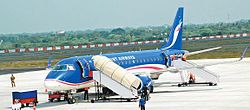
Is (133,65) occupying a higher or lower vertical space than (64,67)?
lower

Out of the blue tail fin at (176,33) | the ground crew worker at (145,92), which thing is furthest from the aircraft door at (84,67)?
the blue tail fin at (176,33)

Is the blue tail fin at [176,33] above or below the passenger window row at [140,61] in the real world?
above

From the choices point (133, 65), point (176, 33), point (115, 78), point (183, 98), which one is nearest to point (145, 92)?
point (115, 78)

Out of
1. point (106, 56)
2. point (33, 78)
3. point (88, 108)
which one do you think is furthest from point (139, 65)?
point (33, 78)

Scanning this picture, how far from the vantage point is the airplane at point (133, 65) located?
50.6 meters

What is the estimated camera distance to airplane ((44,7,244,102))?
166 feet

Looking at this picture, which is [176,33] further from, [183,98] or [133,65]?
[183,98]

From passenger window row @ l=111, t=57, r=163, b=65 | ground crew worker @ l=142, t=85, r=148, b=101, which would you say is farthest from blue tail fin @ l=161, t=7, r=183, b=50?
ground crew worker @ l=142, t=85, r=148, b=101

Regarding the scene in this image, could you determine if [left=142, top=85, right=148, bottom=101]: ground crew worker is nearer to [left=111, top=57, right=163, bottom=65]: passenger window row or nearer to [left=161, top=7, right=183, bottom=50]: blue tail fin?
[left=111, top=57, right=163, bottom=65]: passenger window row

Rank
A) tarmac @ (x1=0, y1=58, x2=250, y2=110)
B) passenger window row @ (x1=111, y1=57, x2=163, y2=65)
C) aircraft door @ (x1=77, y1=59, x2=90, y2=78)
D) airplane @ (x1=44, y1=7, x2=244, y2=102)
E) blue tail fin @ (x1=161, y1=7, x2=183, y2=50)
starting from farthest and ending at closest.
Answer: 1. blue tail fin @ (x1=161, y1=7, x2=183, y2=50)
2. passenger window row @ (x1=111, y1=57, x2=163, y2=65)
3. aircraft door @ (x1=77, y1=59, x2=90, y2=78)
4. airplane @ (x1=44, y1=7, x2=244, y2=102)
5. tarmac @ (x1=0, y1=58, x2=250, y2=110)

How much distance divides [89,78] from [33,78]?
34.5 meters

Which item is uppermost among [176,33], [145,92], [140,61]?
[176,33]

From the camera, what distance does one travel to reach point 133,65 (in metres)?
58.5

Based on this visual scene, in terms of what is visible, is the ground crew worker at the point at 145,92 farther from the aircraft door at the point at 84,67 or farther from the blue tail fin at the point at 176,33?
the blue tail fin at the point at 176,33
